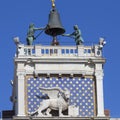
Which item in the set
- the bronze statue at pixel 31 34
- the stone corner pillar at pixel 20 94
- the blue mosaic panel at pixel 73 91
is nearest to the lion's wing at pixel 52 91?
the blue mosaic panel at pixel 73 91

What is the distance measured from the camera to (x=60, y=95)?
56844 millimetres

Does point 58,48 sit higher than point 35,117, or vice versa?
point 58,48

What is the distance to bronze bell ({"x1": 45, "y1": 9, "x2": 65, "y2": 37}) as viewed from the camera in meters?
59.2

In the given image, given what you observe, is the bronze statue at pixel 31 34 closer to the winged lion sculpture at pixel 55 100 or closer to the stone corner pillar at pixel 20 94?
the stone corner pillar at pixel 20 94

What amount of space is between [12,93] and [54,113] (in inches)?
195

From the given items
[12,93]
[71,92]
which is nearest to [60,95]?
[71,92]

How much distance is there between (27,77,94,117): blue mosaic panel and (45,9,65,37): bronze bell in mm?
3352

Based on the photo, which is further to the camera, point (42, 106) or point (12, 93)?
point (12, 93)

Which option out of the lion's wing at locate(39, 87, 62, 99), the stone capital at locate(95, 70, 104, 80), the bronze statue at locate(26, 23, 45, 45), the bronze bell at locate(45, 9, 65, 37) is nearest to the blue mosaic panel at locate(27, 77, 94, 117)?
the lion's wing at locate(39, 87, 62, 99)

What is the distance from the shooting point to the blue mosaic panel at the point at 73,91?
56812 millimetres

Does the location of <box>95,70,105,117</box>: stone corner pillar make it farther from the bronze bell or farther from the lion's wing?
the bronze bell

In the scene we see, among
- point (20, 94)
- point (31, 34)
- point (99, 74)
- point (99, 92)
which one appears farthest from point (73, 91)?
point (31, 34)

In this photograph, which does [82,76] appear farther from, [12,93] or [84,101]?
[12,93]

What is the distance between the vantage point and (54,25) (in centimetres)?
5925
